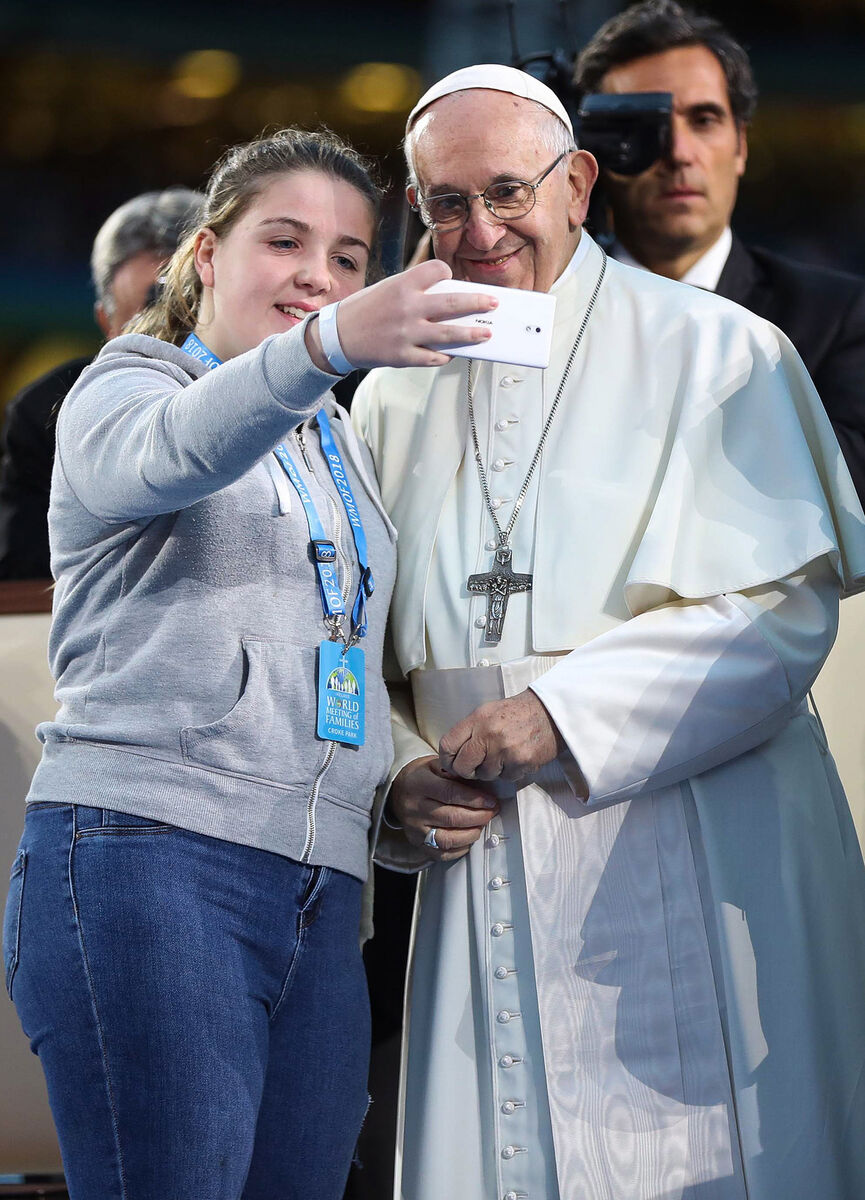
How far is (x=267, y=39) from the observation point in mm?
4402

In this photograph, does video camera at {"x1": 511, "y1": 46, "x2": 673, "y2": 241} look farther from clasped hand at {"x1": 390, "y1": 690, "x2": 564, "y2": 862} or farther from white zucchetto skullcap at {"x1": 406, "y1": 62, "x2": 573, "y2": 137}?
clasped hand at {"x1": 390, "y1": 690, "x2": 564, "y2": 862}

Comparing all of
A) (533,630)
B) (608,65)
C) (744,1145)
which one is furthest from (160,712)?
(608,65)

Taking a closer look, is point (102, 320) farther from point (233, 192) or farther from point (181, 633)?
point (181, 633)

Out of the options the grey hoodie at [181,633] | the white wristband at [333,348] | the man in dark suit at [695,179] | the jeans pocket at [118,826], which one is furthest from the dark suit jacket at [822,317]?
the jeans pocket at [118,826]

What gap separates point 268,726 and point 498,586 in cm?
50

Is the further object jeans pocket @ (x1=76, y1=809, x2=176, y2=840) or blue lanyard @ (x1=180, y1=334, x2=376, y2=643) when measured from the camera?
blue lanyard @ (x1=180, y1=334, x2=376, y2=643)

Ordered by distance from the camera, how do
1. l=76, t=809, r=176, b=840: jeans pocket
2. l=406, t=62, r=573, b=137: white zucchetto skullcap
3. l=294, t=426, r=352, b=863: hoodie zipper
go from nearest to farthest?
l=76, t=809, r=176, b=840: jeans pocket → l=294, t=426, r=352, b=863: hoodie zipper → l=406, t=62, r=573, b=137: white zucchetto skullcap

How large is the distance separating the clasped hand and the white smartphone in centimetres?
49

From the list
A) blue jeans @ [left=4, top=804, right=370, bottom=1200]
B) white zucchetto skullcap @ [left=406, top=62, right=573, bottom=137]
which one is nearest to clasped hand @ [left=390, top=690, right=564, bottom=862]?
blue jeans @ [left=4, top=804, right=370, bottom=1200]

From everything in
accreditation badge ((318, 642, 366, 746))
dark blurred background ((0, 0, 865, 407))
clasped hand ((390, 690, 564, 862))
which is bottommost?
clasped hand ((390, 690, 564, 862))

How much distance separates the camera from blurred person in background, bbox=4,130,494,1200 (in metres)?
1.48

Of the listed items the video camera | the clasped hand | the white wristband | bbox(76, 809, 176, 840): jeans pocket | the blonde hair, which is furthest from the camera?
the video camera

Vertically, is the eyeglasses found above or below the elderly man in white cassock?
above

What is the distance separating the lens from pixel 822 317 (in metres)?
3.06
